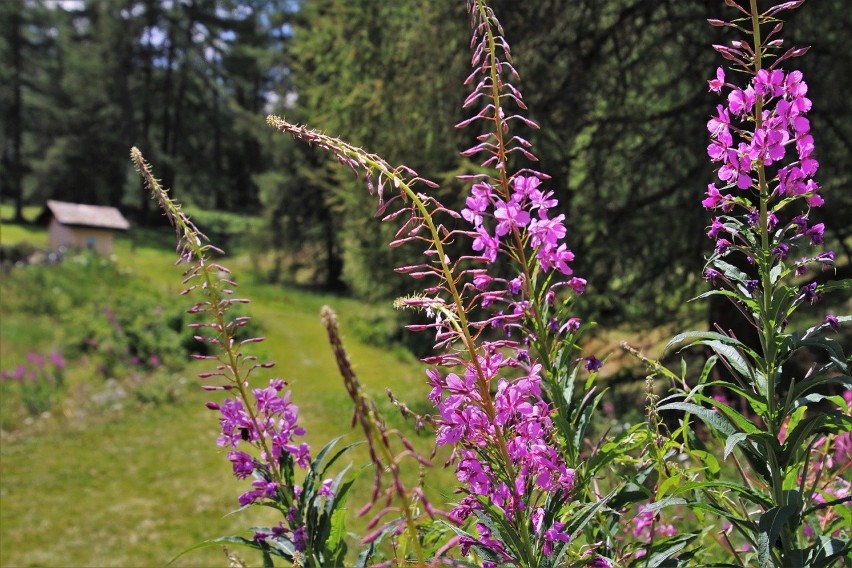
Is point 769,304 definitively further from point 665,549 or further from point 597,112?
point 597,112

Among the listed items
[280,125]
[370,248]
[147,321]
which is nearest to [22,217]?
[147,321]

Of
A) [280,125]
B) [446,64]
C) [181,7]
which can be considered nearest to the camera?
[280,125]

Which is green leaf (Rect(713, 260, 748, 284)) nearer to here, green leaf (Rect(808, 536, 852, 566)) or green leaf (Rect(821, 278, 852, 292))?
green leaf (Rect(821, 278, 852, 292))

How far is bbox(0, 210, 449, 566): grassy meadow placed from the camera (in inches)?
244

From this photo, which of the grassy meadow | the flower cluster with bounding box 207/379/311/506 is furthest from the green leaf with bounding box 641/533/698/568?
Result: the grassy meadow

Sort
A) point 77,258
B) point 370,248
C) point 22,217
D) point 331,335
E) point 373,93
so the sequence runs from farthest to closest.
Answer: point 22,217 → point 77,258 → point 370,248 → point 373,93 → point 331,335

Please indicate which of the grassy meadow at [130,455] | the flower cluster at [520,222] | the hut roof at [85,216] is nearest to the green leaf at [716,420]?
the flower cluster at [520,222]

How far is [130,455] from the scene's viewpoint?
8258 mm

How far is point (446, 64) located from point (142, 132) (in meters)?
35.4

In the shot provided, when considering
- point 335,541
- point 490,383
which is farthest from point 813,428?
point 335,541

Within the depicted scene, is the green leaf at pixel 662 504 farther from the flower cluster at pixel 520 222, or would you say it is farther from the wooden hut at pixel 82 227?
the wooden hut at pixel 82 227

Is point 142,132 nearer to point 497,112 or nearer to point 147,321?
point 147,321

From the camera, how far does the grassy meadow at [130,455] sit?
20.3 feet

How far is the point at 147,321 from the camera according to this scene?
39.1ft
